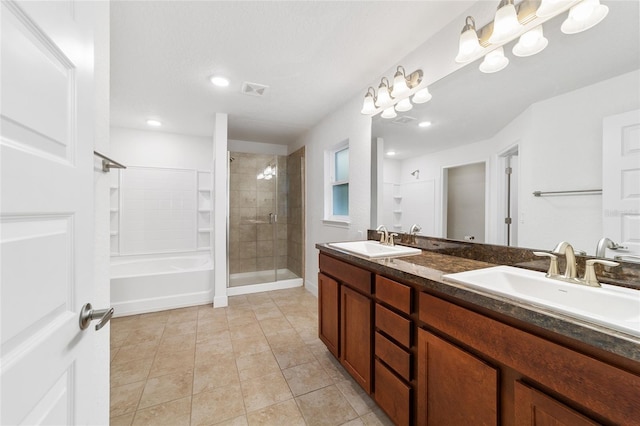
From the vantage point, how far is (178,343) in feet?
→ 7.37

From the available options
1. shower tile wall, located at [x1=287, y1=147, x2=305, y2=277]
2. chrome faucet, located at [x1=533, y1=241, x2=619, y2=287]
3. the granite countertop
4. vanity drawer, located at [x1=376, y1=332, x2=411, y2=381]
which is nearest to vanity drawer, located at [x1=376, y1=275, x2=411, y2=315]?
the granite countertop

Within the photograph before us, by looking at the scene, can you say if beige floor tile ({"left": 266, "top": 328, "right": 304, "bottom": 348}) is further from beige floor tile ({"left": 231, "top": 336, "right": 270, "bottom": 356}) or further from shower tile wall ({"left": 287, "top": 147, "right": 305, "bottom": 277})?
shower tile wall ({"left": 287, "top": 147, "right": 305, "bottom": 277})

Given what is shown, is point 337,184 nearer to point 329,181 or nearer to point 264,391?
point 329,181

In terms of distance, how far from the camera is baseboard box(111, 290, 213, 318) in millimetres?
2810

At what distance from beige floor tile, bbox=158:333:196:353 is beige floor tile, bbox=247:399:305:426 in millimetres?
997

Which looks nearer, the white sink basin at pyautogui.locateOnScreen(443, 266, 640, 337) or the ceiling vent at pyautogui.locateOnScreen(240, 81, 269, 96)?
the white sink basin at pyautogui.locateOnScreen(443, 266, 640, 337)

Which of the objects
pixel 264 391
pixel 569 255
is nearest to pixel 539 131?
pixel 569 255

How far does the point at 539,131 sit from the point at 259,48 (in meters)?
1.82

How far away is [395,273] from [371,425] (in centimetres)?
89

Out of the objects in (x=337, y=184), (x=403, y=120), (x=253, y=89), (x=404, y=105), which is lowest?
(x=337, y=184)

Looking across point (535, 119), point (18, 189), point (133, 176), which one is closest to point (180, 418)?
point (18, 189)

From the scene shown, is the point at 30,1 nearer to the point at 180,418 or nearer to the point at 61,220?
Result: the point at 61,220

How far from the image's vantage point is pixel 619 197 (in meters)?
0.98

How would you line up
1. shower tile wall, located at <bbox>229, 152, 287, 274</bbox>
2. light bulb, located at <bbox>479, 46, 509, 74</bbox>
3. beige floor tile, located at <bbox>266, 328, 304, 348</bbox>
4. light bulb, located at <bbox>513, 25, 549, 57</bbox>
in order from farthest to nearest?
shower tile wall, located at <bbox>229, 152, 287, 274</bbox> < beige floor tile, located at <bbox>266, 328, 304, 348</bbox> < light bulb, located at <bbox>479, 46, 509, 74</bbox> < light bulb, located at <bbox>513, 25, 549, 57</bbox>
